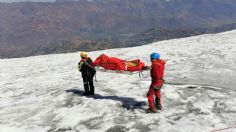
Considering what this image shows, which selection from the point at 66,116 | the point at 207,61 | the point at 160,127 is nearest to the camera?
the point at 160,127

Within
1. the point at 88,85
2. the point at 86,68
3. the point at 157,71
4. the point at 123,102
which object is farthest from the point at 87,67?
the point at 157,71

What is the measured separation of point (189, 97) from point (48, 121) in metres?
5.74

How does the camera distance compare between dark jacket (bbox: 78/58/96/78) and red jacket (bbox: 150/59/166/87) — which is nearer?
red jacket (bbox: 150/59/166/87)

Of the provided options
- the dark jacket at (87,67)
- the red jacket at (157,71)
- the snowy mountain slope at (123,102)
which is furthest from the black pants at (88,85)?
the red jacket at (157,71)

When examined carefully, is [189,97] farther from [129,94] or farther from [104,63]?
[104,63]

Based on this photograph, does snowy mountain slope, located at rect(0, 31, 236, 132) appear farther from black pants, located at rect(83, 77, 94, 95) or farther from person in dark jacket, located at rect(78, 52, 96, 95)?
person in dark jacket, located at rect(78, 52, 96, 95)

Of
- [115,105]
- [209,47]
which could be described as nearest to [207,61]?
[209,47]

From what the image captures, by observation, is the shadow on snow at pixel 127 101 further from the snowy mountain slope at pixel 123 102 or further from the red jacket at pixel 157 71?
the red jacket at pixel 157 71

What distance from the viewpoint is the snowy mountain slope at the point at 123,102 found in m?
11.7

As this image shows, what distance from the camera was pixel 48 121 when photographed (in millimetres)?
12648

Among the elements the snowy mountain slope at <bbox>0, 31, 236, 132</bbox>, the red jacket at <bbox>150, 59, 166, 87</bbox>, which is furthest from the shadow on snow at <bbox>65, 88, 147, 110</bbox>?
the red jacket at <bbox>150, 59, 166, 87</bbox>

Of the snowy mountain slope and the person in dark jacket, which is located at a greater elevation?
the person in dark jacket

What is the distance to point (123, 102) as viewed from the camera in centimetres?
1388

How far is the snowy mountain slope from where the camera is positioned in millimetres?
11711
